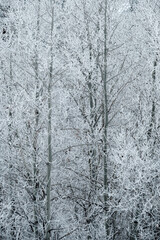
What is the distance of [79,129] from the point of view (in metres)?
9.01

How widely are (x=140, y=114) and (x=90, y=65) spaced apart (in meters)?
2.82

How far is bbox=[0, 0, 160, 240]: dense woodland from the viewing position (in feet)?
24.3

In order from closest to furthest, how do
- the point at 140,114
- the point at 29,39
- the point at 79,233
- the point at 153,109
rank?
the point at 29,39
the point at 79,233
the point at 153,109
the point at 140,114

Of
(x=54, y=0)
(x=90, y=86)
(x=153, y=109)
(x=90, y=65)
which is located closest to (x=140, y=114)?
(x=153, y=109)

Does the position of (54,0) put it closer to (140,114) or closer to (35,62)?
(35,62)

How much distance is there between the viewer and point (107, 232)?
766 cm

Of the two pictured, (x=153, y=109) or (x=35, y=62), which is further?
(x=153, y=109)

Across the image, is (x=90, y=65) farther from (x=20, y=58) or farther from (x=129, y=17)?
(x=129, y=17)

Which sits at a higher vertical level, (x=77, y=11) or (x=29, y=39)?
(x=77, y=11)

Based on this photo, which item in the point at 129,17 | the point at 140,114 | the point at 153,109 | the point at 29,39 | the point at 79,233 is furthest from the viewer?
the point at 129,17

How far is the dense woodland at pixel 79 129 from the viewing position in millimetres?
7422

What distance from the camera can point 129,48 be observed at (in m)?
9.38

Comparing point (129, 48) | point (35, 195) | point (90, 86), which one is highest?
point (129, 48)

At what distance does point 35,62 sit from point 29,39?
0.69 metres
